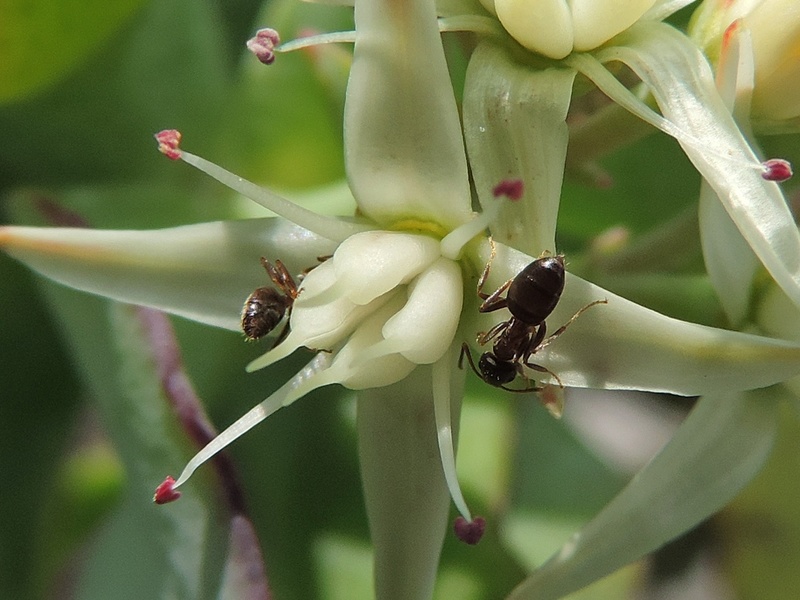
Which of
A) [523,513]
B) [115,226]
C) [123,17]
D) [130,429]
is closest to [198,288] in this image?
[130,429]

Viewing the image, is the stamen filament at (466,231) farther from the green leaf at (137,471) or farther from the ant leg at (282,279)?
the green leaf at (137,471)

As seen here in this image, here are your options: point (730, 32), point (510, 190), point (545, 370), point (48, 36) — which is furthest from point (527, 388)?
point (48, 36)

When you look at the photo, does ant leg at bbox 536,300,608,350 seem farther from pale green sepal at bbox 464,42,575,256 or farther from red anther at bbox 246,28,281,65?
red anther at bbox 246,28,281,65

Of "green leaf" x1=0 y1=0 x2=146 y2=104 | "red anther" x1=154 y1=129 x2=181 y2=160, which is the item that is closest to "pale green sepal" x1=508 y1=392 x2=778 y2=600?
"red anther" x1=154 y1=129 x2=181 y2=160

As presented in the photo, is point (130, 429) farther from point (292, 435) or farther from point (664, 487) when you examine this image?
point (664, 487)

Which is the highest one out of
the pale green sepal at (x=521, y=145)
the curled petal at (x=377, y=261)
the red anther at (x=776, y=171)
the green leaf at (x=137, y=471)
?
the red anther at (x=776, y=171)

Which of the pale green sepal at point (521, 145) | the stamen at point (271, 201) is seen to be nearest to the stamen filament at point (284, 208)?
the stamen at point (271, 201)
